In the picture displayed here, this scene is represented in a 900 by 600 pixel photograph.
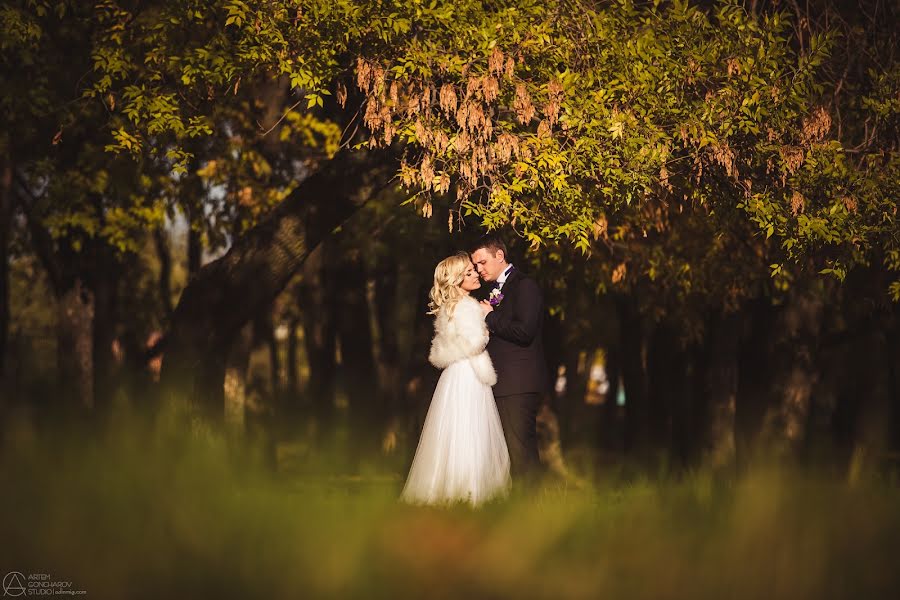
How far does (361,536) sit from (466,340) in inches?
130

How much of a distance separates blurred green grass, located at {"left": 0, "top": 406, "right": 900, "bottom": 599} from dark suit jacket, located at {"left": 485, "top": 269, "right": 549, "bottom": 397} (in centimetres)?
211

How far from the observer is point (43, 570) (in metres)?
6.05

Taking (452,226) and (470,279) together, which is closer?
(470,279)

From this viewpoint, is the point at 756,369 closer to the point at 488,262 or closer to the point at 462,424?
the point at 488,262

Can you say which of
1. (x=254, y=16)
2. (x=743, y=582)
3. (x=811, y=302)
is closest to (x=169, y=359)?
(x=254, y=16)

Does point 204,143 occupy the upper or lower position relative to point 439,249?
upper

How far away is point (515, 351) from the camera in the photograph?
31.2 feet

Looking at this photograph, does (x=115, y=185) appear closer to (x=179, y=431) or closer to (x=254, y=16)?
(x=254, y=16)

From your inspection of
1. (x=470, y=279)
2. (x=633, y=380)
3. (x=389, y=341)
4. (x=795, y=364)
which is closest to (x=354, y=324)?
(x=389, y=341)

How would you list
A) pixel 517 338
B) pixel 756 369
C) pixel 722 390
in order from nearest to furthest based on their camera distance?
pixel 517 338, pixel 722 390, pixel 756 369

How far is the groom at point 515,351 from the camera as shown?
9.37 metres

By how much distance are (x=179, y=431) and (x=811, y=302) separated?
16.0 metres

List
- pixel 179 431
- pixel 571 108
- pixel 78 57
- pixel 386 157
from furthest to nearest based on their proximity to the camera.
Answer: pixel 78 57 < pixel 386 157 < pixel 571 108 < pixel 179 431

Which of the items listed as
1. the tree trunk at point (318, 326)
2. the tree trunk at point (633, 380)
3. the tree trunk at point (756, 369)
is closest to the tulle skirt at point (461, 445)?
the tree trunk at point (756, 369)
